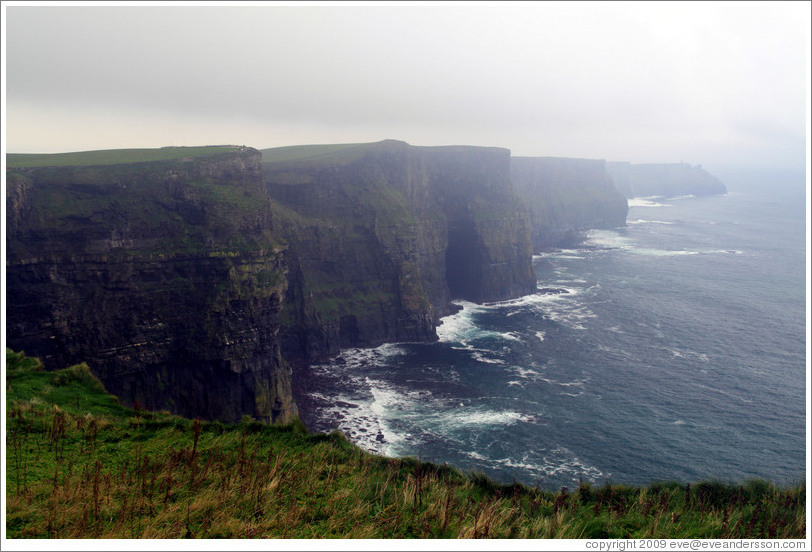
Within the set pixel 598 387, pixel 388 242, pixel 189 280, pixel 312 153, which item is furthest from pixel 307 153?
pixel 598 387

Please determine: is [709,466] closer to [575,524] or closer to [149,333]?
[575,524]

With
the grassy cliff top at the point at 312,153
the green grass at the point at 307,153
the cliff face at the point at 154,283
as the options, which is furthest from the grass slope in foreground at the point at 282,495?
the green grass at the point at 307,153

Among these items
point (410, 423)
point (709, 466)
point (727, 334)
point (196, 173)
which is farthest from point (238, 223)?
point (727, 334)

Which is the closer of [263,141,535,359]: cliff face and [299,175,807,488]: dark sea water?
[299,175,807,488]: dark sea water

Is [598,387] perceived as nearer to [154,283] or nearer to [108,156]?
[154,283]

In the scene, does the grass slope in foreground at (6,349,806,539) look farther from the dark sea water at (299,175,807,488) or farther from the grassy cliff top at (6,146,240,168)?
the grassy cliff top at (6,146,240,168)

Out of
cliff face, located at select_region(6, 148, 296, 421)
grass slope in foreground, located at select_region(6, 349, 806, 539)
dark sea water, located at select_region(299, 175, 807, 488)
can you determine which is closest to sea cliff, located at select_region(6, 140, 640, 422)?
cliff face, located at select_region(6, 148, 296, 421)

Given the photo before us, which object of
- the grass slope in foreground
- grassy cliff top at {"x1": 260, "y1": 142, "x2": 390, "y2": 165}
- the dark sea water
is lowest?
the dark sea water
